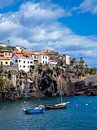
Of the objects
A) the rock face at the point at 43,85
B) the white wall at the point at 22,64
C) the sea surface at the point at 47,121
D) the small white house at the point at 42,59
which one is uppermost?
the small white house at the point at 42,59

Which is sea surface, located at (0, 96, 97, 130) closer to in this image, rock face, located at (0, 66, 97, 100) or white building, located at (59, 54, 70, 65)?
rock face, located at (0, 66, 97, 100)

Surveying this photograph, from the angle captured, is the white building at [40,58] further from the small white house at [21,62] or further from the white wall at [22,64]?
the white wall at [22,64]

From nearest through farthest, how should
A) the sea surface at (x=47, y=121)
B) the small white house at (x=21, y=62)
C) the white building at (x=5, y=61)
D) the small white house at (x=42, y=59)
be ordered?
the sea surface at (x=47, y=121) < the white building at (x=5, y=61) < the small white house at (x=21, y=62) < the small white house at (x=42, y=59)

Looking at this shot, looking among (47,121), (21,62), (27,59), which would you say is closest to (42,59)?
(27,59)

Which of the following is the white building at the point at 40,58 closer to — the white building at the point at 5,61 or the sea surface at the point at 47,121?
the white building at the point at 5,61

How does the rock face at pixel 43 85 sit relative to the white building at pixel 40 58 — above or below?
below

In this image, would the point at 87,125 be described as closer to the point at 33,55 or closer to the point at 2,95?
the point at 2,95

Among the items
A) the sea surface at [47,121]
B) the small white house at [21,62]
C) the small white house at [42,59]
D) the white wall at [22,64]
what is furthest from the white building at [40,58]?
the sea surface at [47,121]

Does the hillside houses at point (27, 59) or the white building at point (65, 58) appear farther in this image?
the white building at point (65, 58)

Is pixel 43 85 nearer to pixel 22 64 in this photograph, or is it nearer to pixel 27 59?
pixel 22 64

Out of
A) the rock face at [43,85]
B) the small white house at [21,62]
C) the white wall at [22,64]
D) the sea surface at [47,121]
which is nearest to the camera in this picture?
the sea surface at [47,121]

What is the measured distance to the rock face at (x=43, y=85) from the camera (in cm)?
14025

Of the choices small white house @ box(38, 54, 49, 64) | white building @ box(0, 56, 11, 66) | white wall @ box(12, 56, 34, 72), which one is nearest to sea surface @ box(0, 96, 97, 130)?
white wall @ box(12, 56, 34, 72)

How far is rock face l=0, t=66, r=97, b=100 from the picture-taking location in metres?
140
